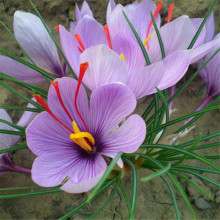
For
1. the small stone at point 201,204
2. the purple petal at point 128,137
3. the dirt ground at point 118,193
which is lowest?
the small stone at point 201,204

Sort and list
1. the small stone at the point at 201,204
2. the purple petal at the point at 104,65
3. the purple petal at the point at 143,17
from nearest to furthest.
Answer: the purple petal at the point at 104,65
the purple petal at the point at 143,17
the small stone at the point at 201,204

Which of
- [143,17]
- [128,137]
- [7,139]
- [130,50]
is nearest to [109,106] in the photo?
[128,137]

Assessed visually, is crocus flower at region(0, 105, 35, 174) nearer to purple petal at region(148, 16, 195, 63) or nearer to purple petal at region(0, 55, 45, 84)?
purple petal at region(0, 55, 45, 84)

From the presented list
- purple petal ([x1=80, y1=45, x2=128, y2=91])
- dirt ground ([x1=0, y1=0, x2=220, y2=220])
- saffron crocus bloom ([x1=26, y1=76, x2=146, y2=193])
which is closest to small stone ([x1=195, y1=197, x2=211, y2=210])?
dirt ground ([x1=0, y1=0, x2=220, y2=220])

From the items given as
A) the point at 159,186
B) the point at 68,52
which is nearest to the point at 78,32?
the point at 68,52

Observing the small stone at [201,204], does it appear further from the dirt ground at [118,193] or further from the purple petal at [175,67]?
the purple petal at [175,67]

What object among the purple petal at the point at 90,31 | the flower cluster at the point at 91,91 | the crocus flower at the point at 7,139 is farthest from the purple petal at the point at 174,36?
the crocus flower at the point at 7,139
